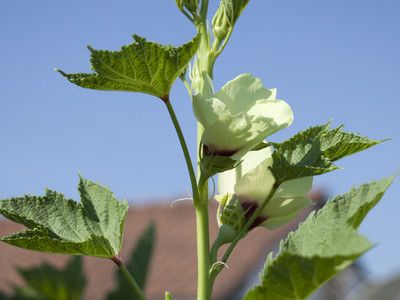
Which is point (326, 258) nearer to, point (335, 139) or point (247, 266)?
point (335, 139)

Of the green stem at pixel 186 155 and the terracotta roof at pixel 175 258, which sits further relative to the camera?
the terracotta roof at pixel 175 258

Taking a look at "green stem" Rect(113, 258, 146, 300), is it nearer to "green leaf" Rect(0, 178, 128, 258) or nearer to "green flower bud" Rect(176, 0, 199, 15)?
"green leaf" Rect(0, 178, 128, 258)

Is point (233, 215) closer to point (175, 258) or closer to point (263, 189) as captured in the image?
point (263, 189)

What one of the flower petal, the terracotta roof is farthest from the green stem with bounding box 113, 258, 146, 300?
the terracotta roof

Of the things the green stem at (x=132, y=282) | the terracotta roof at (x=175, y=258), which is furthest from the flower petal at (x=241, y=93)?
the terracotta roof at (x=175, y=258)

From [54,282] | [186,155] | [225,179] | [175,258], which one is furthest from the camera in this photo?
[175,258]

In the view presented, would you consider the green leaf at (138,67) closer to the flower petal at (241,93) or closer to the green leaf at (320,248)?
the flower petal at (241,93)

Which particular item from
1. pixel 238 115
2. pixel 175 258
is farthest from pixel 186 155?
pixel 175 258
